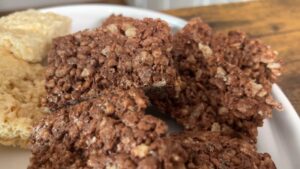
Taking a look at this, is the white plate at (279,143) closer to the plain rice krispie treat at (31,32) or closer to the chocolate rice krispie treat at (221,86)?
the chocolate rice krispie treat at (221,86)

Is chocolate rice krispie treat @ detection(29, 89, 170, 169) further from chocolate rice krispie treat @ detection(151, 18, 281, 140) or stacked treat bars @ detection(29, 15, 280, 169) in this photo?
chocolate rice krispie treat @ detection(151, 18, 281, 140)

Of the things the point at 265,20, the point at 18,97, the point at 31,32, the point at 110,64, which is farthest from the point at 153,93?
the point at 265,20

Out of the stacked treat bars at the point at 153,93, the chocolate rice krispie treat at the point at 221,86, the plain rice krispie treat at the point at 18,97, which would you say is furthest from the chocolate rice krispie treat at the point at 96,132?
the chocolate rice krispie treat at the point at 221,86

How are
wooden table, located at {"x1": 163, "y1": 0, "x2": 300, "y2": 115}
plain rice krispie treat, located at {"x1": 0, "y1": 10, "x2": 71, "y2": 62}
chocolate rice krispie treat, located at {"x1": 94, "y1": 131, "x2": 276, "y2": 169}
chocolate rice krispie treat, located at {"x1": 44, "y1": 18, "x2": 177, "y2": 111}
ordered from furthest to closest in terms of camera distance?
wooden table, located at {"x1": 163, "y1": 0, "x2": 300, "y2": 115} < plain rice krispie treat, located at {"x1": 0, "y1": 10, "x2": 71, "y2": 62} < chocolate rice krispie treat, located at {"x1": 44, "y1": 18, "x2": 177, "y2": 111} < chocolate rice krispie treat, located at {"x1": 94, "y1": 131, "x2": 276, "y2": 169}

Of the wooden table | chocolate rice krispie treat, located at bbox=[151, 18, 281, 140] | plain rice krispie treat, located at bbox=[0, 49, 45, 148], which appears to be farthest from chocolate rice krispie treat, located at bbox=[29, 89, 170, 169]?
the wooden table

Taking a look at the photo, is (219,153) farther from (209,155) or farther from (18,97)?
(18,97)

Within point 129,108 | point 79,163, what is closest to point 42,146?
point 79,163
